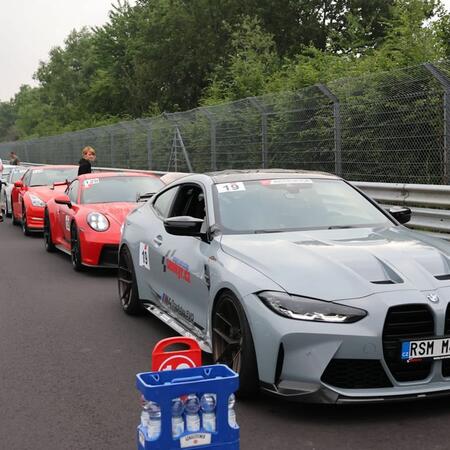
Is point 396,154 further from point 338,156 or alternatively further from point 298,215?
point 298,215

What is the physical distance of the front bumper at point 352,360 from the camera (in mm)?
4109

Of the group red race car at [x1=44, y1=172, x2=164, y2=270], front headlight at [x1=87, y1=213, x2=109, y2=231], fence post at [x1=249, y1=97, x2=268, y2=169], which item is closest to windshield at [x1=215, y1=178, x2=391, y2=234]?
red race car at [x1=44, y1=172, x2=164, y2=270]

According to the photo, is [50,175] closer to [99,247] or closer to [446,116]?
[99,247]

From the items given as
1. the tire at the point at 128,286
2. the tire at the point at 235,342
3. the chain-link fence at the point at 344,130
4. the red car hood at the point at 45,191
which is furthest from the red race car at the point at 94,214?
the tire at the point at 235,342

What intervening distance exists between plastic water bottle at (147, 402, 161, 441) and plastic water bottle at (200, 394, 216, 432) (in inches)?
7.6

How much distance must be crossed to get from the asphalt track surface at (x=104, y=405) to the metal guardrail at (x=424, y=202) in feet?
13.0

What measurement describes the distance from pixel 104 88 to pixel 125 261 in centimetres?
6030

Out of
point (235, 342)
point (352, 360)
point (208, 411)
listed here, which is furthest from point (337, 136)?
point (208, 411)

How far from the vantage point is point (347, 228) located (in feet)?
18.2

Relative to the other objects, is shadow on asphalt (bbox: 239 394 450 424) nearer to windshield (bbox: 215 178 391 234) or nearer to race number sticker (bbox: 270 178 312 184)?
windshield (bbox: 215 178 391 234)

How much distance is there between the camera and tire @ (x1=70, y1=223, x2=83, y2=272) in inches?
397

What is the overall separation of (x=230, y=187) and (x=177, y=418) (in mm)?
2910

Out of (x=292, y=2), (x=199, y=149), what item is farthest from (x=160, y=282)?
(x=292, y=2)

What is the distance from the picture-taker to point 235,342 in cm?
462
